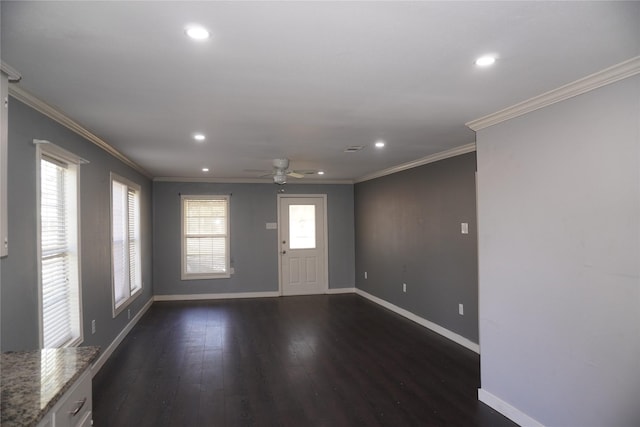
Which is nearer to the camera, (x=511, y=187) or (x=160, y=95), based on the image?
(x=160, y=95)

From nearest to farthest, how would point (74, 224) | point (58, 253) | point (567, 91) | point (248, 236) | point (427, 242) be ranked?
point (567, 91), point (58, 253), point (74, 224), point (427, 242), point (248, 236)

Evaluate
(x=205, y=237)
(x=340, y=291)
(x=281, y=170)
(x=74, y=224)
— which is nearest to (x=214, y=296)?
(x=205, y=237)

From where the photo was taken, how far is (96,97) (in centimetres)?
256

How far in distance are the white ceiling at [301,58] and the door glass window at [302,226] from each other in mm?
4487

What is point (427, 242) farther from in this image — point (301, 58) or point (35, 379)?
point (35, 379)

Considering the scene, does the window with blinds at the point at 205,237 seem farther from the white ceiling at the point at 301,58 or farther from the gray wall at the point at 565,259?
the gray wall at the point at 565,259

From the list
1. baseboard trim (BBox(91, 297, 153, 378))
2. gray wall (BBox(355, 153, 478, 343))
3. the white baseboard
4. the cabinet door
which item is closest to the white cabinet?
the cabinet door

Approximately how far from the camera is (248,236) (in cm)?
766

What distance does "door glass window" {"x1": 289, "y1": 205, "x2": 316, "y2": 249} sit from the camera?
7.92 meters

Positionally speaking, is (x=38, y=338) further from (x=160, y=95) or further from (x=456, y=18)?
Answer: (x=456, y=18)

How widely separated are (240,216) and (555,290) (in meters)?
5.97

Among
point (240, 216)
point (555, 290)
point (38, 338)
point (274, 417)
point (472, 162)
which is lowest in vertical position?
point (274, 417)

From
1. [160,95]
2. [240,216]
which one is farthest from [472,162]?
[240,216]

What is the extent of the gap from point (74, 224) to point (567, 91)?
3.89 metres
